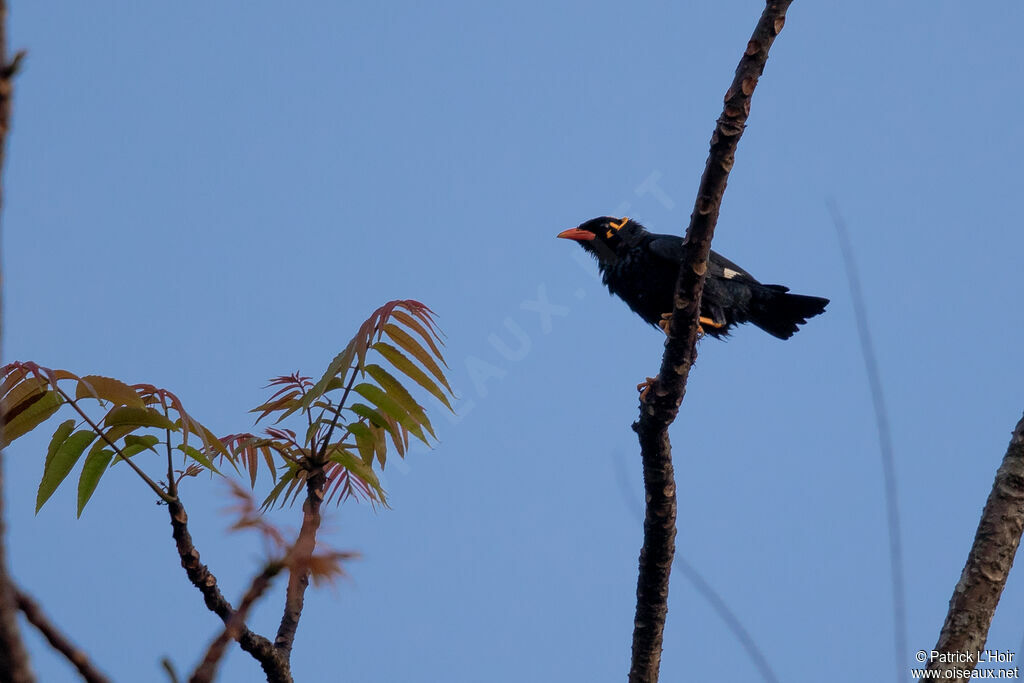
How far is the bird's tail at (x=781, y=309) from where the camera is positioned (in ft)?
25.9

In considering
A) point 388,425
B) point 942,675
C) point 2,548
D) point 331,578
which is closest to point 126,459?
point 388,425

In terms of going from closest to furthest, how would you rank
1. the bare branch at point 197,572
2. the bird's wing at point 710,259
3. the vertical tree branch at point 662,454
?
the bare branch at point 197,572 → the vertical tree branch at point 662,454 → the bird's wing at point 710,259

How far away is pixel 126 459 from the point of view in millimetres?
2910

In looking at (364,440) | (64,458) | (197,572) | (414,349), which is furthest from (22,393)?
(414,349)

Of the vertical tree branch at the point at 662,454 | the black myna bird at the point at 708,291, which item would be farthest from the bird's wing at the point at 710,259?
the vertical tree branch at the point at 662,454

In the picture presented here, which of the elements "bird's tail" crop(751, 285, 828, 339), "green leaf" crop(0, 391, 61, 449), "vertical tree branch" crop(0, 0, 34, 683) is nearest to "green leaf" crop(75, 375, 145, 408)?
"green leaf" crop(0, 391, 61, 449)

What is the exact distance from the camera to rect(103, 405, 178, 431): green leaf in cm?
294

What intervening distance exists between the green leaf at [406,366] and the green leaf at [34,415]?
1.00 meters

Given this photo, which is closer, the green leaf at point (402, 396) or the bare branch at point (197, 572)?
the bare branch at point (197, 572)

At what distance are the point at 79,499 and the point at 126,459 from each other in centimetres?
26

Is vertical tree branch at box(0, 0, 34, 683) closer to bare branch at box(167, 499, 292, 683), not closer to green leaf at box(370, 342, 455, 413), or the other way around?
bare branch at box(167, 499, 292, 683)

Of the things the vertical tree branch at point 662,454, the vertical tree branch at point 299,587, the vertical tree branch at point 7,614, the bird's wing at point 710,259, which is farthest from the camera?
the bird's wing at point 710,259

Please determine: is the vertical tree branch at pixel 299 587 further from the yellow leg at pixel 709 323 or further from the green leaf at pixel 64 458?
the yellow leg at pixel 709 323

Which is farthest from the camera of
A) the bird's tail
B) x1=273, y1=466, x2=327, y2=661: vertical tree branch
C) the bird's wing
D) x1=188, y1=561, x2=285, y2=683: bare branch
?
the bird's tail
